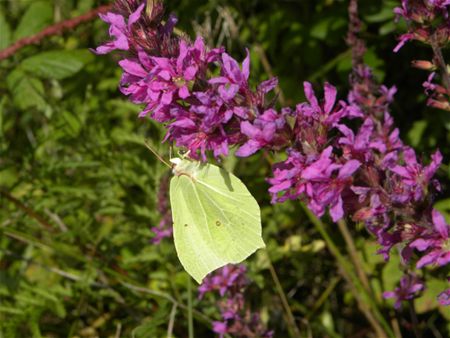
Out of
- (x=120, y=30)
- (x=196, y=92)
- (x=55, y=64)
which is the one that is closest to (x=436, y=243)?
(x=196, y=92)

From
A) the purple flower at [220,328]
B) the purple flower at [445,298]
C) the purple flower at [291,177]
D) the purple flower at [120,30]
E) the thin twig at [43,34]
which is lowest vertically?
the purple flower at [220,328]

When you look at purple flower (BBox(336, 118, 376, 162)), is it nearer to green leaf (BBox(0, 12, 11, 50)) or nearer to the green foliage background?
the green foliage background

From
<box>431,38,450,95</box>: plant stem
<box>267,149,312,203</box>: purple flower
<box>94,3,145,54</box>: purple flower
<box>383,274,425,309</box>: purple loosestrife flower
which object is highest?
<box>94,3,145,54</box>: purple flower

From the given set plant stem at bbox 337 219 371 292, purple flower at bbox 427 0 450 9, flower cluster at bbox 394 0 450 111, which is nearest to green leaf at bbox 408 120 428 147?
plant stem at bbox 337 219 371 292

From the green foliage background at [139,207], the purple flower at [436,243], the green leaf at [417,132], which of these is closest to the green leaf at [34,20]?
the green foliage background at [139,207]

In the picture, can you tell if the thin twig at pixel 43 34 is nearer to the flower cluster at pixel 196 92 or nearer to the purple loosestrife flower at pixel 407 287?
the flower cluster at pixel 196 92

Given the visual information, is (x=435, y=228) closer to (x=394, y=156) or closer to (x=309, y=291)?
(x=394, y=156)

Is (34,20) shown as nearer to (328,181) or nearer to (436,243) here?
(328,181)
